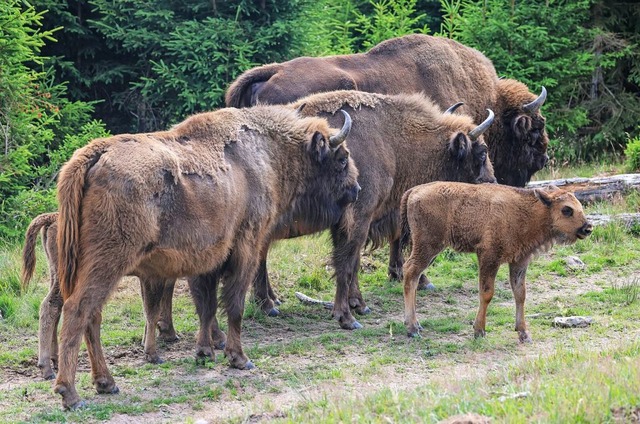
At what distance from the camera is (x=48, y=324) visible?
879 cm

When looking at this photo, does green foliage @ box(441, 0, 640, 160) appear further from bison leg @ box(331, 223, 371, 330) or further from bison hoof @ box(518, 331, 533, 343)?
bison hoof @ box(518, 331, 533, 343)

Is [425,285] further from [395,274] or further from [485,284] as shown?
[485,284]

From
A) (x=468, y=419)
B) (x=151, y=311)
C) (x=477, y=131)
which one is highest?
(x=477, y=131)

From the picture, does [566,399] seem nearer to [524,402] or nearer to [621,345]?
[524,402]

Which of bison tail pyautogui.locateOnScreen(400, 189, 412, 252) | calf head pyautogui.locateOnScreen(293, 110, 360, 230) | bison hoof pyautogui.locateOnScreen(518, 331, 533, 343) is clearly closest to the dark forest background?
calf head pyautogui.locateOnScreen(293, 110, 360, 230)

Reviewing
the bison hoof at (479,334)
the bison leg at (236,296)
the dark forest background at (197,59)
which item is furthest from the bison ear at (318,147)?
the dark forest background at (197,59)

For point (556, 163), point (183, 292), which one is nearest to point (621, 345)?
point (183, 292)

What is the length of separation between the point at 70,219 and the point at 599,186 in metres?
9.17

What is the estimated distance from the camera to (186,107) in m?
15.6

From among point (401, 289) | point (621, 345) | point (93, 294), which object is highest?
point (93, 294)

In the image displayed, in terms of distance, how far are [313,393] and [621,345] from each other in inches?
105

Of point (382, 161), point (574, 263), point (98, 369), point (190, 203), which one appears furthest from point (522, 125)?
point (98, 369)

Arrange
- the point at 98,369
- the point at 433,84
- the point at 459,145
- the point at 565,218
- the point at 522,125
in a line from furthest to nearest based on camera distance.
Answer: the point at 522,125 → the point at 433,84 → the point at 459,145 → the point at 565,218 → the point at 98,369

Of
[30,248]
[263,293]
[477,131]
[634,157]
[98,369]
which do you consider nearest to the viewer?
[98,369]
